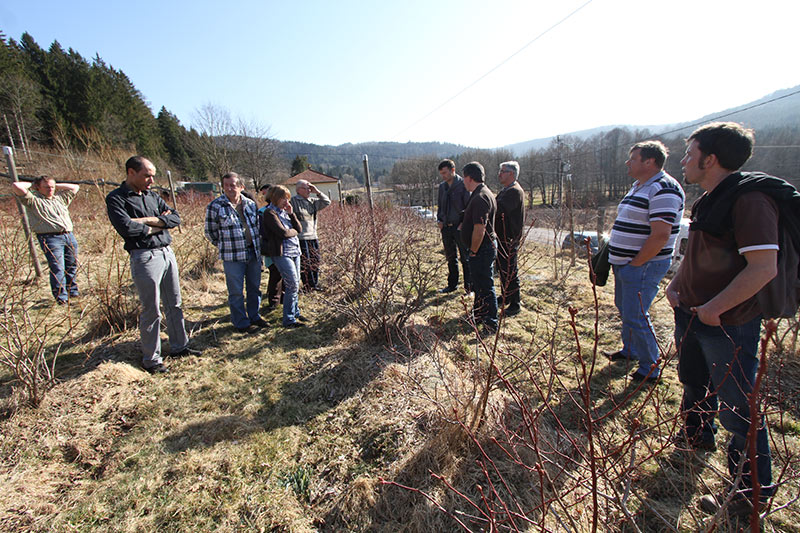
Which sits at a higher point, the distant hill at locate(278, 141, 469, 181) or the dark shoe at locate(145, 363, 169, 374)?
the distant hill at locate(278, 141, 469, 181)

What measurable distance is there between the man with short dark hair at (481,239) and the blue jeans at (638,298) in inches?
45.6

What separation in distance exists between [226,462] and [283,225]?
244cm

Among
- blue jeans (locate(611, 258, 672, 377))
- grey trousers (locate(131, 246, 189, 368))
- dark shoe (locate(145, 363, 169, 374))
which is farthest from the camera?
dark shoe (locate(145, 363, 169, 374))

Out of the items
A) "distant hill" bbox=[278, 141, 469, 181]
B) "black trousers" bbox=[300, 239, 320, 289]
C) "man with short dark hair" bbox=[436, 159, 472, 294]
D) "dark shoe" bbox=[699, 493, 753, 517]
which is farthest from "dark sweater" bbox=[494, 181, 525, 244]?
"distant hill" bbox=[278, 141, 469, 181]

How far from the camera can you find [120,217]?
2.63m

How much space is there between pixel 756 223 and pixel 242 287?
4051mm

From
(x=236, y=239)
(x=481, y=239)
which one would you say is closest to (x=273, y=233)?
(x=236, y=239)

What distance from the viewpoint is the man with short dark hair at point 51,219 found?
406 centimetres

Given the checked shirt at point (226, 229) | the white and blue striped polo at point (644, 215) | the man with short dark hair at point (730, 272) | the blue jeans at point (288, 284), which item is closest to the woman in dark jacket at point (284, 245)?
the blue jeans at point (288, 284)

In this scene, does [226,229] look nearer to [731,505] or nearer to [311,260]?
[311,260]

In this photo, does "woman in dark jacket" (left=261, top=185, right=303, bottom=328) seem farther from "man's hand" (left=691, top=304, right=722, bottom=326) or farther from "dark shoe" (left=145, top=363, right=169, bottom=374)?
"man's hand" (left=691, top=304, right=722, bottom=326)

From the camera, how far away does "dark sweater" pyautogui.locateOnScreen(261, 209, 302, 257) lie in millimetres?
3787

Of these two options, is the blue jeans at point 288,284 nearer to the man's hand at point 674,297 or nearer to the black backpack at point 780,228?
the man's hand at point 674,297

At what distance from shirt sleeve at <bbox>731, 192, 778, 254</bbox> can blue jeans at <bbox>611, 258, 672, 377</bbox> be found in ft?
3.57
